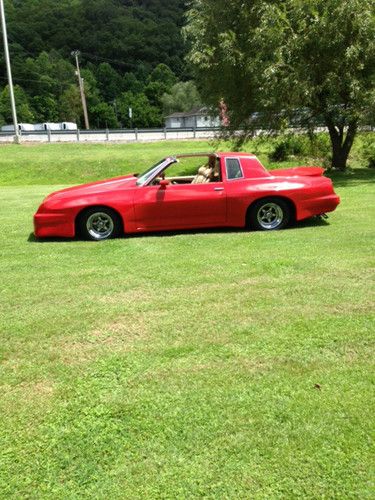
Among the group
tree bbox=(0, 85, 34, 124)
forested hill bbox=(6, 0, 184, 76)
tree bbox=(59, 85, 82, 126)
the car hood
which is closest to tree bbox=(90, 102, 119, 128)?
tree bbox=(59, 85, 82, 126)

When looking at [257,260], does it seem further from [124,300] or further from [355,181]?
[355,181]

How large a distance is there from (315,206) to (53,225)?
4114 millimetres

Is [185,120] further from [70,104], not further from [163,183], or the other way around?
[163,183]

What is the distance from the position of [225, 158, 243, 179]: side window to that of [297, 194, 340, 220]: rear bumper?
1091 millimetres

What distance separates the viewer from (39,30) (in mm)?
101500

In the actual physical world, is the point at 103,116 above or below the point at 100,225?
above

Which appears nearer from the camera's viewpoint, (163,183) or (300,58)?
(163,183)

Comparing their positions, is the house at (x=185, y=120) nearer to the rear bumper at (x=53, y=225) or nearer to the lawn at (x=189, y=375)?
the rear bumper at (x=53, y=225)

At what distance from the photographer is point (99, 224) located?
25.2 feet

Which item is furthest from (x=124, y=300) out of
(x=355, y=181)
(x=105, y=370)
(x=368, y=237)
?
(x=355, y=181)

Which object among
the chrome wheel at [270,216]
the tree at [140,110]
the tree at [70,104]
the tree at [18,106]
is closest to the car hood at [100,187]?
the chrome wheel at [270,216]

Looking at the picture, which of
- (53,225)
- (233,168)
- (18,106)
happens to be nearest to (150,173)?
(233,168)

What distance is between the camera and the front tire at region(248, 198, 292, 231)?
25.8 ft

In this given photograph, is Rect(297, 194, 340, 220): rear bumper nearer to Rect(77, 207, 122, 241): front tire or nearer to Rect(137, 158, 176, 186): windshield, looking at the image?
Rect(137, 158, 176, 186): windshield
